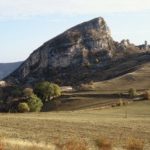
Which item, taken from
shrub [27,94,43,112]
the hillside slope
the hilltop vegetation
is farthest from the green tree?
the hillside slope

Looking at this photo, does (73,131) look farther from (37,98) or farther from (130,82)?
(130,82)

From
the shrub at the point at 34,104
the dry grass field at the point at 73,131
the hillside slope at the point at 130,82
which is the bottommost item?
the shrub at the point at 34,104

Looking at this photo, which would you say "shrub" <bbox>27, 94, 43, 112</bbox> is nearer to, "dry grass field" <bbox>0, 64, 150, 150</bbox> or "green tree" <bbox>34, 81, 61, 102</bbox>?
"dry grass field" <bbox>0, 64, 150, 150</bbox>

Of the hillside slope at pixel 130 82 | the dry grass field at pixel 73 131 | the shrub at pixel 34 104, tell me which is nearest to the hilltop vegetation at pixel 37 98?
the shrub at pixel 34 104

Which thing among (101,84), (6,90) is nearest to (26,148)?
(101,84)

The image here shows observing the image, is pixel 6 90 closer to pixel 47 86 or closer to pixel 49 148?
pixel 47 86

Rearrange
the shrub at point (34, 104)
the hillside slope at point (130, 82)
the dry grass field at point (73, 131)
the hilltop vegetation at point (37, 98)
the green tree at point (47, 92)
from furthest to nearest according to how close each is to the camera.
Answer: the hillside slope at point (130, 82)
the green tree at point (47, 92)
the hilltop vegetation at point (37, 98)
the shrub at point (34, 104)
the dry grass field at point (73, 131)

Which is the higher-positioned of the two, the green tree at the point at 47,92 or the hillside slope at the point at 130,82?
the hillside slope at the point at 130,82

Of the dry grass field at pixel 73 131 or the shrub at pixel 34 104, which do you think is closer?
the dry grass field at pixel 73 131

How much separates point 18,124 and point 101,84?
12245cm

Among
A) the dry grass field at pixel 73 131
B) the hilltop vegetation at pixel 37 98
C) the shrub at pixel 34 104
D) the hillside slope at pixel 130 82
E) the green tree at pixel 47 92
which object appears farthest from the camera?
the hillside slope at pixel 130 82

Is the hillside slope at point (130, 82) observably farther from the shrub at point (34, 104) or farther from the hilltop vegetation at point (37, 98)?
the shrub at point (34, 104)

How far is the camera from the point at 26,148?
21438 mm

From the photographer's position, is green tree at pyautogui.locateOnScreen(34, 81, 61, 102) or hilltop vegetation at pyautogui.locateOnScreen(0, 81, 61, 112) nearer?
hilltop vegetation at pyautogui.locateOnScreen(0, 81, 61, 112)
